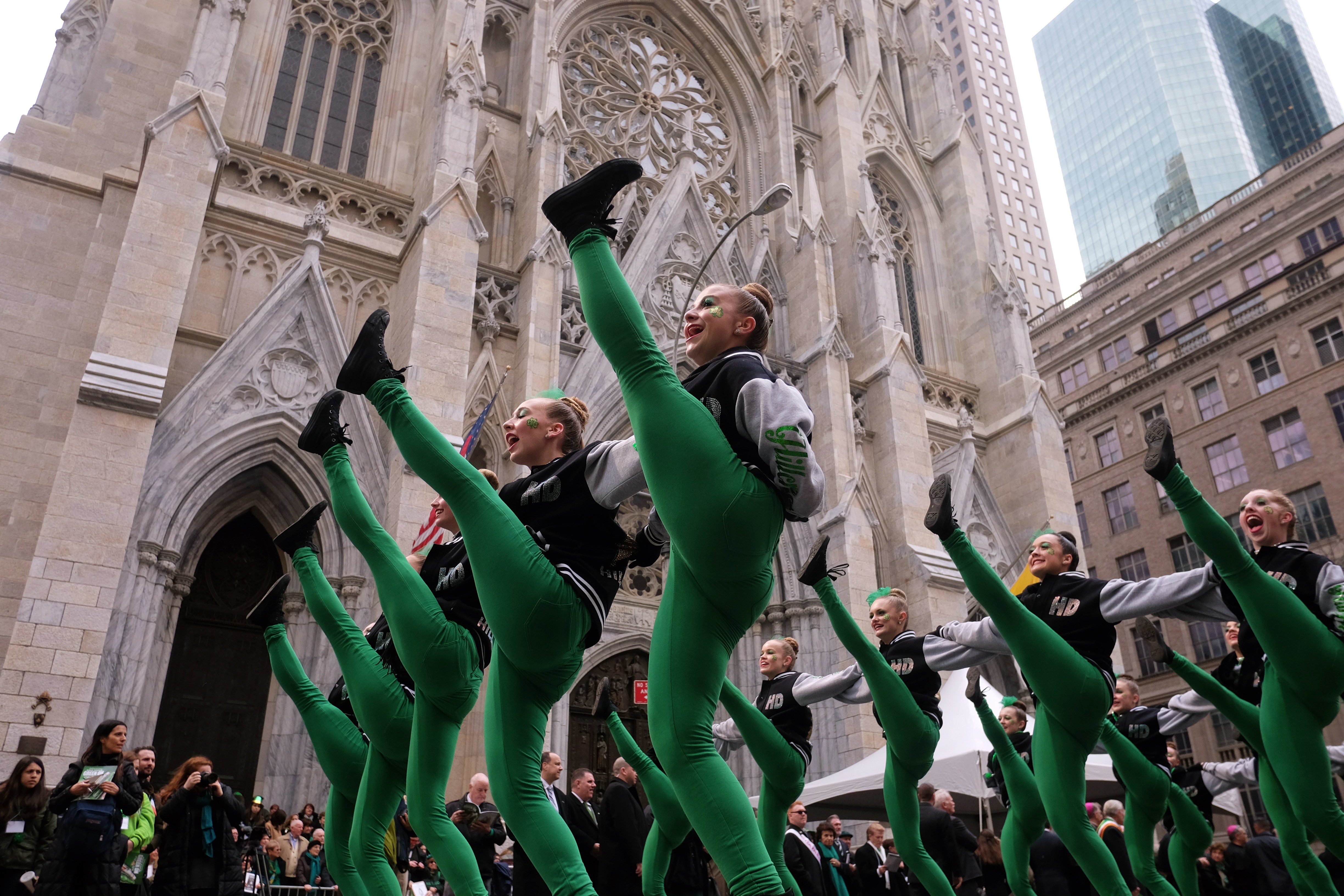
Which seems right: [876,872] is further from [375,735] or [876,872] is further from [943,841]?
[375,735]

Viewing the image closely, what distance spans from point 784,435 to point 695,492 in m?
0.31

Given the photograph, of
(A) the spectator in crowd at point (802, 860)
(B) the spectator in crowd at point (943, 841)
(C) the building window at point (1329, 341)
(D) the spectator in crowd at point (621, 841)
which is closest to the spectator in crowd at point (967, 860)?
(B) the spectator in crowd at point (943, 841)

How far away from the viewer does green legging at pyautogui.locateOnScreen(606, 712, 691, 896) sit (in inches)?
189

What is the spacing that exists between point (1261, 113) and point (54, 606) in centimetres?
8273

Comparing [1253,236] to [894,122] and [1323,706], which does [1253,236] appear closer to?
[894,122]

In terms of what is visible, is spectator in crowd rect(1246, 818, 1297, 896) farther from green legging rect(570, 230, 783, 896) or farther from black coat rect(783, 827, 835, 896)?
green legging rect(570, 230, 783, 896)

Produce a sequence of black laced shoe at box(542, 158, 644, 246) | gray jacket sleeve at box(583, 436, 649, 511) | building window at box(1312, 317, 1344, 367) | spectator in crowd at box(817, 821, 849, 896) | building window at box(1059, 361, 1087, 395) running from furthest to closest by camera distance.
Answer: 1. building window at box(1059, 361, 1087, 395)
2. building window at box(1312, 317, 1344, 367)
3. spectator in crowd at box(817, 821, 849, 896)
4. gray jacket sleeve at box(583, 436, 649, 511)
5. black laced shoe at box(542, 158, 644, 246)

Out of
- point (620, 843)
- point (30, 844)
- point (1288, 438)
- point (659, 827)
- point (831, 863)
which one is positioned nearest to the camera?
point (659, 827)

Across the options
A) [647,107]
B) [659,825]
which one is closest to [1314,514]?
[647,107]

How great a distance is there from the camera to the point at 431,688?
3.31 meters

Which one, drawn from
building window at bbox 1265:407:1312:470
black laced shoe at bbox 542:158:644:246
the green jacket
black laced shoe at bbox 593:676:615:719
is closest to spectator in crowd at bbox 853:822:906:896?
black laced shoe at bbox 593:676:615:719

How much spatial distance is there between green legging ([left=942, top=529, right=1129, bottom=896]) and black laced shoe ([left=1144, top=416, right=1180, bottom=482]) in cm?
75

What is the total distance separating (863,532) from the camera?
1664cm

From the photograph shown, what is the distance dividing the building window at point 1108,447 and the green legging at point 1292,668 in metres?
39.4
